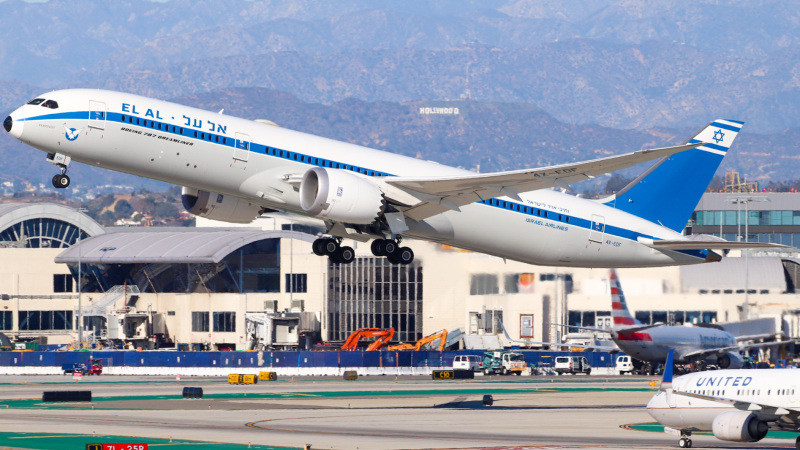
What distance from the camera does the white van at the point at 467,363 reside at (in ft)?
320

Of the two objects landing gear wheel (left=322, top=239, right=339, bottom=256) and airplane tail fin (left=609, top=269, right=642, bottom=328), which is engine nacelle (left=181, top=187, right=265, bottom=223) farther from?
airplane tail fin (left=609, top=269, right=642, bottom=328)

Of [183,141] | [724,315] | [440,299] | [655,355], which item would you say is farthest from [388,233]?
[440,299]

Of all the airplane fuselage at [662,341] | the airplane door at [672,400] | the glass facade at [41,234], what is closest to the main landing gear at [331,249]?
the airplane door at [672,400]

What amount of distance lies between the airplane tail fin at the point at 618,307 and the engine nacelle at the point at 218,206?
1555 inches

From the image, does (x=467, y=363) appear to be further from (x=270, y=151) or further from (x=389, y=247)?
(x=270, y=151)

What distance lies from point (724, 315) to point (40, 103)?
205 feet

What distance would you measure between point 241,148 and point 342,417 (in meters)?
14.5

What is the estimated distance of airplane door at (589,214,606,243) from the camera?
5931 cm

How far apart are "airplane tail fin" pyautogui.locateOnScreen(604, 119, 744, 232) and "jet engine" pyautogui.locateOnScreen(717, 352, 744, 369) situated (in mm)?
30509

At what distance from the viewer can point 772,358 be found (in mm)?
97750

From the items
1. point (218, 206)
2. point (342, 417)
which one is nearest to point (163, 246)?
point (342, 417)

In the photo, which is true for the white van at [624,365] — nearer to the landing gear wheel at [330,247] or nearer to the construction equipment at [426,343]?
the construction equipment at [426,343]

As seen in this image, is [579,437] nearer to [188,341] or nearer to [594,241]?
[594,241]

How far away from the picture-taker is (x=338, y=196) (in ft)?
167
